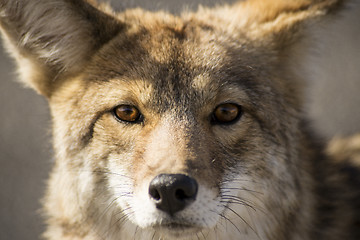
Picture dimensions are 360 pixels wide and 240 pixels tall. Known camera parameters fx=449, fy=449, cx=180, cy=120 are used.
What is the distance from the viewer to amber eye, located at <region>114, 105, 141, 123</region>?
331cm

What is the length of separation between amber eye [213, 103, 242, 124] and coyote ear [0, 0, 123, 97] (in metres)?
1.10

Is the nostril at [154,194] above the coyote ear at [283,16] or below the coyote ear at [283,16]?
below

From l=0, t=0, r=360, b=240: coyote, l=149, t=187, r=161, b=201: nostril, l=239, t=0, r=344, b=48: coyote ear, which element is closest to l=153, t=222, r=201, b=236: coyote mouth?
l=0, t=0, r=360, b=240: coyote

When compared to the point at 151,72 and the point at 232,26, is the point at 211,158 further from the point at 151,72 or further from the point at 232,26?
the point at 232,26

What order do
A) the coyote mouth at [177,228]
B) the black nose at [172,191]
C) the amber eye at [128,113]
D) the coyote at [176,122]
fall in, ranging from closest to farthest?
the black nose at [172,191], the coyote mouth at [177,228], the coyote at [176,122], the amber eye at [128,113]

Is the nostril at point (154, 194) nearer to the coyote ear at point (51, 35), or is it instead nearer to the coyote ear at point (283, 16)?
the coyote ear at point (51, 35)

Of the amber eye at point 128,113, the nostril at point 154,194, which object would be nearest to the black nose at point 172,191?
the nostril at point 154,194

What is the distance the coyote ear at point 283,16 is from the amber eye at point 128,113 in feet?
4.22

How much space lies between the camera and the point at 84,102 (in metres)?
3.49

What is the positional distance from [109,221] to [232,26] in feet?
6.42

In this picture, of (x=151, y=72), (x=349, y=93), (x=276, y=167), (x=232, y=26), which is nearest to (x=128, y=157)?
(x=151, y=72)

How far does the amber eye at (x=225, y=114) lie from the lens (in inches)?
131

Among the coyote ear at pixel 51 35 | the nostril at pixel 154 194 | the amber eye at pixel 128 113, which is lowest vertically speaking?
the nostril at pixel 154 194

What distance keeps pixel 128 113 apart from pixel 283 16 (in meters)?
1.64
